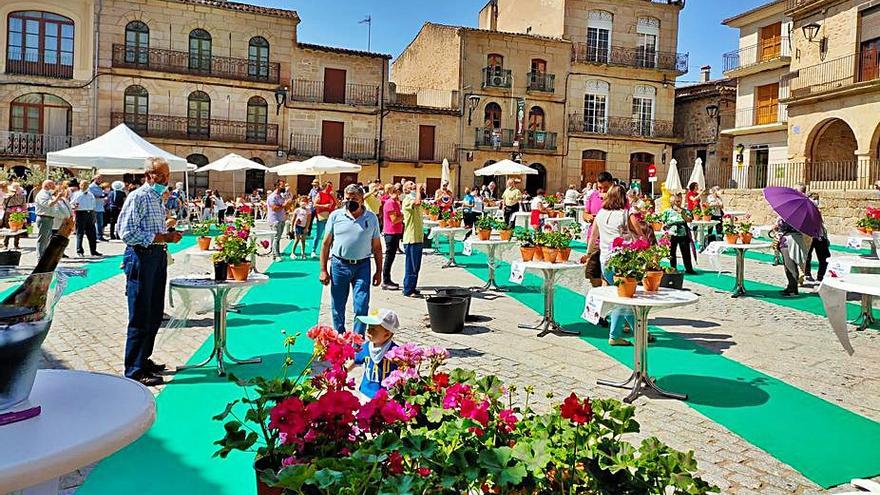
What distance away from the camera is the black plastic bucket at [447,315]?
7.59 metres

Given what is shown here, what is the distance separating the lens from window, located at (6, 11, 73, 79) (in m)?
26.8

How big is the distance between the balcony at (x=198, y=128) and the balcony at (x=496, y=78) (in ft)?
36.4

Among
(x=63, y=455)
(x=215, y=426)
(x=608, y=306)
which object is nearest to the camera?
(x=63, y=455)

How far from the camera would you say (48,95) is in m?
27.3

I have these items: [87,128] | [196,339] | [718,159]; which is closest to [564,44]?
[718,159]

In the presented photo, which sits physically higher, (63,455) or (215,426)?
(63,455)

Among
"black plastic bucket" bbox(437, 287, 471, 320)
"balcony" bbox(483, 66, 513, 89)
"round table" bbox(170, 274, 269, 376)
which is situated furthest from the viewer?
"balcony" bbox(483, 66, 513, 89)

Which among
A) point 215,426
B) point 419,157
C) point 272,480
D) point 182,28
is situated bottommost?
point 215,426

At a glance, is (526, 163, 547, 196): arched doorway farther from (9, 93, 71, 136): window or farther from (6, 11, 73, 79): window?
(6, 11, 73, 79): window

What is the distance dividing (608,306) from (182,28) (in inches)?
1133

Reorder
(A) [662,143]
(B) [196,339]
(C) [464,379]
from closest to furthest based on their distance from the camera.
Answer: (C) [464,379], (B) [196,339], (A) [662,143]

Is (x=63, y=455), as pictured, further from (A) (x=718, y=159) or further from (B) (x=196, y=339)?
(A) (x=718, y=159)

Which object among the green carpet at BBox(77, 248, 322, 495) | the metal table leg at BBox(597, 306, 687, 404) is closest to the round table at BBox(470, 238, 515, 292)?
the green carpet at BBox(77, 248, 322, 495)

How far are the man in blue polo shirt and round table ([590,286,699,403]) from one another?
2.30 meters
